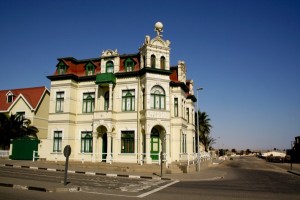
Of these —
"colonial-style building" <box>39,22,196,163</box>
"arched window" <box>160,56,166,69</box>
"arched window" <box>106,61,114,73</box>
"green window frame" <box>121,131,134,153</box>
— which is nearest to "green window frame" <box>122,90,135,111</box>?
"colonial-style building" <box>39,22,196,163</box>

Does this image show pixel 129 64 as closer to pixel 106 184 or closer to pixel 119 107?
pixel 119 107

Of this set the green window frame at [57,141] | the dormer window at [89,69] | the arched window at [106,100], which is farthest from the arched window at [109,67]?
the green window frame at [57,141]

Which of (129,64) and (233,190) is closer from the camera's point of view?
(233,190)

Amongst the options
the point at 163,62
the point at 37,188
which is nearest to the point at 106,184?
the point at 37,188

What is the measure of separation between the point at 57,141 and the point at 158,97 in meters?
12.8

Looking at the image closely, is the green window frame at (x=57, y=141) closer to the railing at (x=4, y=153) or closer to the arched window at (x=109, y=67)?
the railing at (x=4, y=153)

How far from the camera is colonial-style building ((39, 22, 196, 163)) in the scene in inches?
1164

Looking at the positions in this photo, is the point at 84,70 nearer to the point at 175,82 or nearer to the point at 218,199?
the point at 175,82

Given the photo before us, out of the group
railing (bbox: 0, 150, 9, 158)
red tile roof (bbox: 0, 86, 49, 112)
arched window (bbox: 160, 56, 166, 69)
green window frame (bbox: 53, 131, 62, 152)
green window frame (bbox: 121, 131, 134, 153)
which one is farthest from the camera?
red tile roof (bbox: 0, 86, 49, 112)

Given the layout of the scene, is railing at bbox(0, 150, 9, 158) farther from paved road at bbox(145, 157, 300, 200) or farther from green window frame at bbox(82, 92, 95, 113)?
paved road at bbox(145, 157, 300, 200)

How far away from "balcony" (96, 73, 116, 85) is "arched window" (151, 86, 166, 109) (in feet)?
15.4

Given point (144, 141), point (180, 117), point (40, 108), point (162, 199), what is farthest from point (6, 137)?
point (162, 199)

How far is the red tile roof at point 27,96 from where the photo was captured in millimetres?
38581

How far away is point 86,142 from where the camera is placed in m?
32.0
